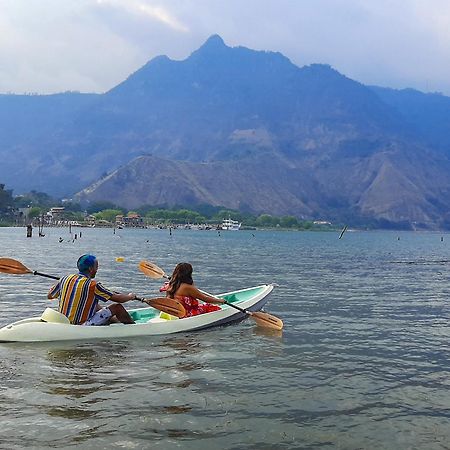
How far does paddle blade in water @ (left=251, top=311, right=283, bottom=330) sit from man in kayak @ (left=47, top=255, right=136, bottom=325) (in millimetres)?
4687

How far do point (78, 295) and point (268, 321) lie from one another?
6295 mm

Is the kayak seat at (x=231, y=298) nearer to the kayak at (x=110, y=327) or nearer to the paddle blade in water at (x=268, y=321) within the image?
the kayak at (x=110, y=327)

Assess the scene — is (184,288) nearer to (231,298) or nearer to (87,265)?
(87,265)

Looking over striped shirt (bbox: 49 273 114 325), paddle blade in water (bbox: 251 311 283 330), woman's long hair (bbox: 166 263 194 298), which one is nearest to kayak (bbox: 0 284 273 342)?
striped shirt (bbox: 49 273 114 325)

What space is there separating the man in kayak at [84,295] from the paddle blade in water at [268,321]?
4.69 m

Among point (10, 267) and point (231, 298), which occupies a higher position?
point (10, 267)

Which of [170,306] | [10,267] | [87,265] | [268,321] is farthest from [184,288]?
[10,267]

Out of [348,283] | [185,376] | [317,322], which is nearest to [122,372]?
[185,376]

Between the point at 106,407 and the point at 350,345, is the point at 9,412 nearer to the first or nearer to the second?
the point at 106,407

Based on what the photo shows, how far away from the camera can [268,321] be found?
58.1 ft

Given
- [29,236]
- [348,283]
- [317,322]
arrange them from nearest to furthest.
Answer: [317,322] < [348,283] < [29,236]

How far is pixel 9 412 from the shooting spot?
380 inches

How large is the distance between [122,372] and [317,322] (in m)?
9.36

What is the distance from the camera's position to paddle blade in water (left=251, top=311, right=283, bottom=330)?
57.9ft
